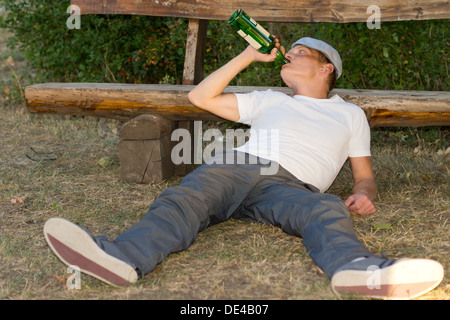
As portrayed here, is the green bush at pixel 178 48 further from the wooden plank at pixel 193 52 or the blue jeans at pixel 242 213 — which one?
the blue jeans at pixel 242 213

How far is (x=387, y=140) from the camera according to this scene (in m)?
5.13

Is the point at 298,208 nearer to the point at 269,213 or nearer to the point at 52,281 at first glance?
the point at 269,213

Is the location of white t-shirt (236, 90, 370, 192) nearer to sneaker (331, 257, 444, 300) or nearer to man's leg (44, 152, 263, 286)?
man's leg (44, 152, 263, 286)

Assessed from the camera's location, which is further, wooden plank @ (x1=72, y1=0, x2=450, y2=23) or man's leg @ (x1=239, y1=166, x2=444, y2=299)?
wooden plank @ (x1=72, y1=0, x2=450, y2=23)

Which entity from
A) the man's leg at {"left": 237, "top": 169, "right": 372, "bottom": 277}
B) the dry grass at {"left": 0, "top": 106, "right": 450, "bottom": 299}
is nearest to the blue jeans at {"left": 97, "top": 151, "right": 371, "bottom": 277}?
the man's leg at {"left": 237, "top": 169, "right": 372, "bottom": 277}

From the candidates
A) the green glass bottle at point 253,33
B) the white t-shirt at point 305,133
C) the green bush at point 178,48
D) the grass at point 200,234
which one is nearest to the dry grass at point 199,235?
the grass at point 200,234

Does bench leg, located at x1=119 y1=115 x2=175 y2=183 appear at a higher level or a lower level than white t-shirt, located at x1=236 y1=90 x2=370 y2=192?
lower

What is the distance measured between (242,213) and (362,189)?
647 millimetres

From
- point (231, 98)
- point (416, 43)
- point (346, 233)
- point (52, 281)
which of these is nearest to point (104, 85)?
point (231, 98)

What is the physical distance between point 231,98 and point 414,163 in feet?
5.60

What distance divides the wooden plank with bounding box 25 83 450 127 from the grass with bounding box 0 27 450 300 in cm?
45

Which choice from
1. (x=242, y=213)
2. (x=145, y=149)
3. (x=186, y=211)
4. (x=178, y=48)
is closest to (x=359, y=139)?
(x=242, y=213)

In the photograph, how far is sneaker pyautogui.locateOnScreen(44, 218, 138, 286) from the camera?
2393 mm

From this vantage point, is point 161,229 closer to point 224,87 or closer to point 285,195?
point 285,195
